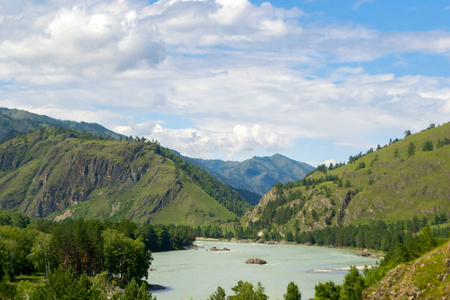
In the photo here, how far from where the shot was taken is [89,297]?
233 feet

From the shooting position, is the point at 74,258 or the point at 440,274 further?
the point at 74,258

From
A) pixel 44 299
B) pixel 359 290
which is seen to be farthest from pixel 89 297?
pixel 359 290

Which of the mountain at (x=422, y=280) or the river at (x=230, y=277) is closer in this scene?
the mountain at (x=422, y=280)

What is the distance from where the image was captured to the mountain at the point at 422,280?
2029 inches

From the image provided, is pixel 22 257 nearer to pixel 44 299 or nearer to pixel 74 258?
pixel 74 258

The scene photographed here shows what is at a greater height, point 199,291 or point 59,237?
point 59,237

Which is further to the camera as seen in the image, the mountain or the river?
the river

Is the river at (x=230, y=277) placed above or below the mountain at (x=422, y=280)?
below

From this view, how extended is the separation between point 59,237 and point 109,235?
13.5 m

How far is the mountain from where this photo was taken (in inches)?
2029

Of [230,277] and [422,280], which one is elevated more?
[422,280]

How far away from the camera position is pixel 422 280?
2105 inches

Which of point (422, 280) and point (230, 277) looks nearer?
point (422, 280)

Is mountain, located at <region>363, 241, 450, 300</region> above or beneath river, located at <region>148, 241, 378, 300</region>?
above
